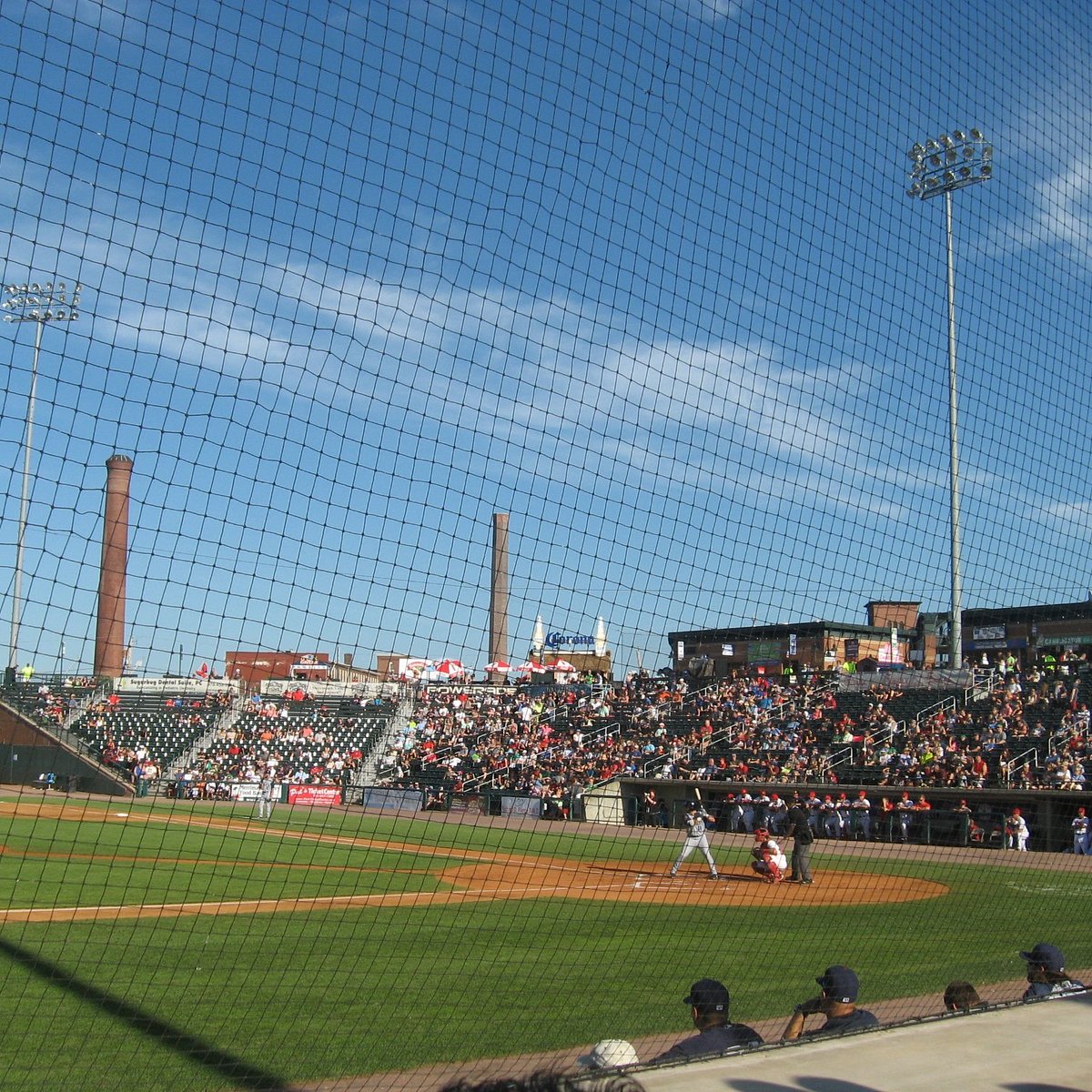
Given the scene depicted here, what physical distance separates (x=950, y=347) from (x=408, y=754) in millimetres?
19884

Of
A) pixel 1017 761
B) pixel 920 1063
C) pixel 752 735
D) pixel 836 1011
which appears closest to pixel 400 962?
pixel 836 1011

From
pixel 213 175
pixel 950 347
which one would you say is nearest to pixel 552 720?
pixel 950 347

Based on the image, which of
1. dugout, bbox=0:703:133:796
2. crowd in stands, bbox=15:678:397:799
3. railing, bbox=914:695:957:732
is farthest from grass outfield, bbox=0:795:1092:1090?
dugout, bbox=0:703:133:796

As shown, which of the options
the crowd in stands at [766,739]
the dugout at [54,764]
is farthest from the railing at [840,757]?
the dugout at [54,764]

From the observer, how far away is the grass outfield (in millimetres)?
6637

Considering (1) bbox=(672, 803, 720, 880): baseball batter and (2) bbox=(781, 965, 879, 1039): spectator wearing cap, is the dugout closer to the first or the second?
(1) bbox=(672, 803, 720, 880): baseball batter

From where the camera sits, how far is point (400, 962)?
9.49 m

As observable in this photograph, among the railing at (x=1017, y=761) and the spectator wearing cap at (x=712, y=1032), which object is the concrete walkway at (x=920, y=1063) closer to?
the spectator wearing cap at (x=712, y=1032)

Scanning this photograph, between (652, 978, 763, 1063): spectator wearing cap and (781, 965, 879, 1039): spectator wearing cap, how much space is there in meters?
0.24

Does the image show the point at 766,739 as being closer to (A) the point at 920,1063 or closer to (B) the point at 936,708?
(B) the point at 936,708

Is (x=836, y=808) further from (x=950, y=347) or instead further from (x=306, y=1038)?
(x=306, y=1038)

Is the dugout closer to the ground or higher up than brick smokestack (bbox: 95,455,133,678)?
closer to the ground

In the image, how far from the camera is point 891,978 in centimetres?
912

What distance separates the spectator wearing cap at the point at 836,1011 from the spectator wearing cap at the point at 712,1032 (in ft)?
0.79
